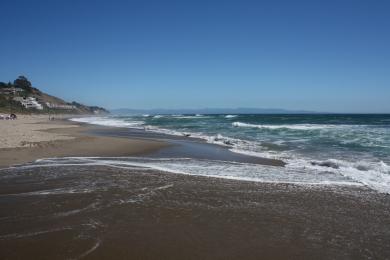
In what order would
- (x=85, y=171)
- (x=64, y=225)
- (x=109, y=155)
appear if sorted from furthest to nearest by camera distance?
(x=109, y=155), (x=85, y=171), (x=64, y=225)

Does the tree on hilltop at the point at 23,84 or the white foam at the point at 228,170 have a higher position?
the tree on hilltop at the point at 23,84

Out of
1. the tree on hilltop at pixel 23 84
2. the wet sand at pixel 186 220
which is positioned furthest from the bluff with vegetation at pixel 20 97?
the wet sand at pixel 186 220

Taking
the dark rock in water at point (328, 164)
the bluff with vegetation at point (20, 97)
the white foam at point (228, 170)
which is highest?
the bluff with vegetation at point (20, 97)

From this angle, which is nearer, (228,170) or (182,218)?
(182,218)

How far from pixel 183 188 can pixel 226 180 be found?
1.69 metres

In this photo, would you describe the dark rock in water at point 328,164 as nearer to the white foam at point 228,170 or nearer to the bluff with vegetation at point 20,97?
the white foam at point 228,170

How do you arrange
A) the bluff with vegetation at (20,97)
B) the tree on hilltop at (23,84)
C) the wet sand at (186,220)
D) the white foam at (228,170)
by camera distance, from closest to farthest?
the wet sand at (186,220) → the white foam at (228,170) → the bluff with vegetation at (20,97) → the tree on hilltop at (23,84)

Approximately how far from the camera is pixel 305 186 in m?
9.84

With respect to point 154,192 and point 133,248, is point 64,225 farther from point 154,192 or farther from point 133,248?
point 154,192

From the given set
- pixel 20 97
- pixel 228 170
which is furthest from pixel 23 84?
pixel 228 170

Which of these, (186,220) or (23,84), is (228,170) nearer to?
(186,220)

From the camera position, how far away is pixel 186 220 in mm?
6832

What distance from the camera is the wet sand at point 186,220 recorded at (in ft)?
17.9

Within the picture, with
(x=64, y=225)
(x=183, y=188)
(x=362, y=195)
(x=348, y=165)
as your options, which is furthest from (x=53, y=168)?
(x=348, y=165)
